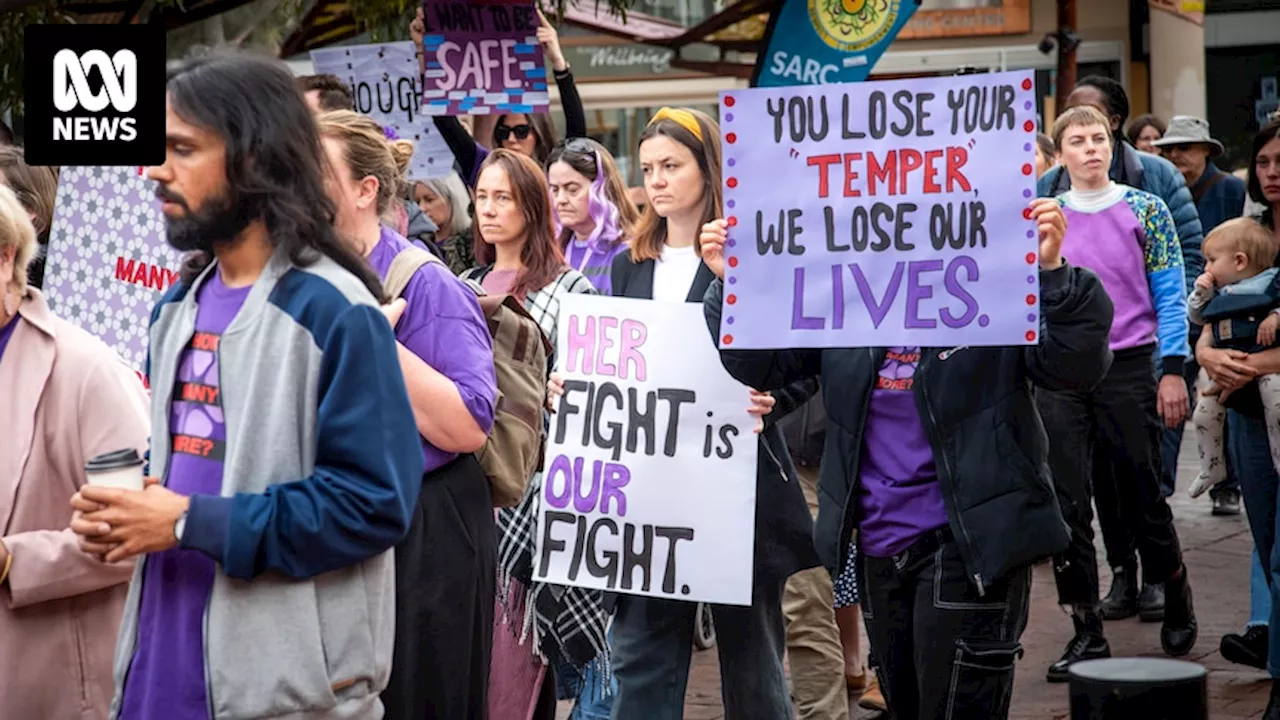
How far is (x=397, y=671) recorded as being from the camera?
13.5 ft

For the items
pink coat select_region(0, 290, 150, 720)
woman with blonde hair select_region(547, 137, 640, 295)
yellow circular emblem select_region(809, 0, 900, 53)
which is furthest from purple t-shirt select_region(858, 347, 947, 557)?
yellow circular emblem select_region(809, 0, 900, 53)

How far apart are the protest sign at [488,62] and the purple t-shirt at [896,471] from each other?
3.50m

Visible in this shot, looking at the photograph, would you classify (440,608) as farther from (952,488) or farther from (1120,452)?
(1120,452)

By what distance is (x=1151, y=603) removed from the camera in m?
8.35

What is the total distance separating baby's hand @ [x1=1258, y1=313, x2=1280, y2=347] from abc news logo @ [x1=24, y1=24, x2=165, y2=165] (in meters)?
4.13

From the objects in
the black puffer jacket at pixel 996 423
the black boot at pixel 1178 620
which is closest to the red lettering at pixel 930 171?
the black puffer jacket at pixel 996 423

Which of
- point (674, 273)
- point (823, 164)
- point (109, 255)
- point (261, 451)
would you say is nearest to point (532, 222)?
point (674, 273)

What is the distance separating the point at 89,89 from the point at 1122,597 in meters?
5.64

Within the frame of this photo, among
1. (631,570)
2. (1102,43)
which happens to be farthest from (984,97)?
(1102,43)

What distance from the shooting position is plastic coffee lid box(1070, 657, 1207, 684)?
119 inches

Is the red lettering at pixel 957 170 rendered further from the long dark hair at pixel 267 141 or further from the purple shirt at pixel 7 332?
the purple shirt at pixel 7 332

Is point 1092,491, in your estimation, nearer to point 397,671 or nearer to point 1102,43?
point 397,671

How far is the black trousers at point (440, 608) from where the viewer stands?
4.11m

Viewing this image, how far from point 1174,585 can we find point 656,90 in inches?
708
